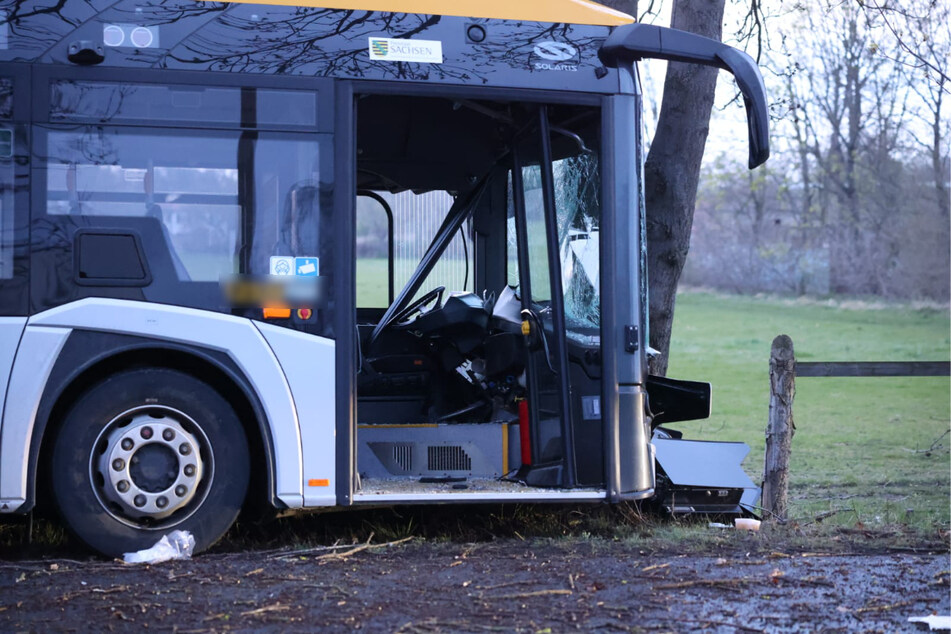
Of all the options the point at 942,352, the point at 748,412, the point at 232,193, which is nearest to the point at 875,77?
the point at 942,352

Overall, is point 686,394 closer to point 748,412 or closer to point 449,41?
point 449,41

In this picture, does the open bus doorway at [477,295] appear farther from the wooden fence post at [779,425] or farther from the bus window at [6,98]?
the bus window at [6,98]

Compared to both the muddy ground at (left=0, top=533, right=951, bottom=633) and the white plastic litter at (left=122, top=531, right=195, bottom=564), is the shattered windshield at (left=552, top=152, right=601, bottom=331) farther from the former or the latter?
the white plastic litter at (left=122, top=531, right=195, bottom=564)

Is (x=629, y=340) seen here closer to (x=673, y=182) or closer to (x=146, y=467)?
(x=146, y=467)

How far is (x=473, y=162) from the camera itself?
818 cm

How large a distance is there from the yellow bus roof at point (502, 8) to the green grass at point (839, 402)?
3.72 metres

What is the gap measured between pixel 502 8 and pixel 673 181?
3.26m

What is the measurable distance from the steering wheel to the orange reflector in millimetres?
2139

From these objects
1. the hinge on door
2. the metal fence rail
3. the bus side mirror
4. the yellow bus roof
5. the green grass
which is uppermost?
the yellow bus roof

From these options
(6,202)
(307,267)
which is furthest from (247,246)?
(6,202)

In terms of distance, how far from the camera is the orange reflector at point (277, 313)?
19.8ft

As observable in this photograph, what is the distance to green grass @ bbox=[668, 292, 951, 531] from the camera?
1134 cm

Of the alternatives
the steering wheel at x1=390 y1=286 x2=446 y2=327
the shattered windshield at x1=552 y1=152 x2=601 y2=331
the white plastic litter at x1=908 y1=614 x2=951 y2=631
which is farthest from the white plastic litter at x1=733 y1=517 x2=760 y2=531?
the steering wheel at x1=390 y1=286 x2=446 y2=327

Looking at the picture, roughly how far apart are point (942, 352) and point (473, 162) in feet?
76.1
